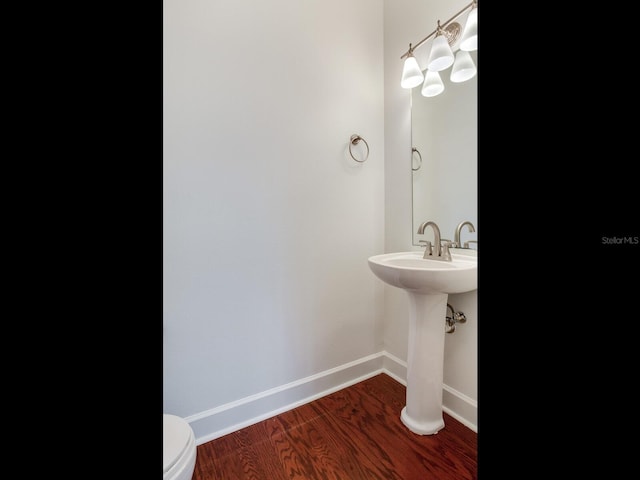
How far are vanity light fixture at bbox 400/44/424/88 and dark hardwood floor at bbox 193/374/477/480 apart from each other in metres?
1.74

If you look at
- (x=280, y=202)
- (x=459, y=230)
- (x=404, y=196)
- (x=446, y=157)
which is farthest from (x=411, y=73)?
(x=280, y=202)

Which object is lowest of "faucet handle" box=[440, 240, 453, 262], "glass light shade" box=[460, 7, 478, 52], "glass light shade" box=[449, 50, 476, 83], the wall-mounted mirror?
"faucet handle" box=[440, 240, 453, 262]

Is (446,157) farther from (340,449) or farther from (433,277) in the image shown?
(340,449)

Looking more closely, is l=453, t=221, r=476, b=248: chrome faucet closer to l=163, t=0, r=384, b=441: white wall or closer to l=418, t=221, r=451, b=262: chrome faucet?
l=418, t=221, r=451, b=262: chrome faucet

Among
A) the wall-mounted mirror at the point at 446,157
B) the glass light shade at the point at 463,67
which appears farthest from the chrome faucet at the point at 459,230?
the glass light shade at the point at 463,67

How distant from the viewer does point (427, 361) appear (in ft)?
4.15

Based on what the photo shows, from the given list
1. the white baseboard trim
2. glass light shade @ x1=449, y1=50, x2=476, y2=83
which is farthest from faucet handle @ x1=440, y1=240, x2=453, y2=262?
glass light shade @ x1=449, y1=50, x2=476, y2=83

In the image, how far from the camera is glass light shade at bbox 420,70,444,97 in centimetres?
142

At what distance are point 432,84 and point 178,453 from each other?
1.85m

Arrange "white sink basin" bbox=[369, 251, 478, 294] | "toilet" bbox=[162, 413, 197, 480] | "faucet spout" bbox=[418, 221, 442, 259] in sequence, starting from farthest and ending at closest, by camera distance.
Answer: "faucet spout" bbox=[418, 221, 442, 259] < "white sink basin" bbox=[369, 251, 478, 294] < "toilet" bbox=[162, 413, 197, 480]

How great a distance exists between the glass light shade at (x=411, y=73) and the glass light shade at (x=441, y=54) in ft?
0.43

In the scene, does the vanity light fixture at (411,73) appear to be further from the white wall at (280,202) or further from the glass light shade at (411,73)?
the white wall at (280,202)
